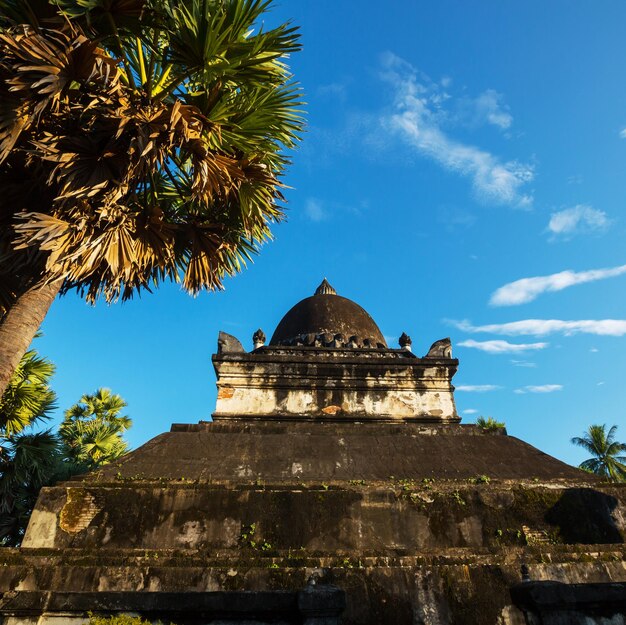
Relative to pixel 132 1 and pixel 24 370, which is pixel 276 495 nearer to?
pixel 132 1

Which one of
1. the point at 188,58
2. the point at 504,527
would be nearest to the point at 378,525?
the point at 504,527

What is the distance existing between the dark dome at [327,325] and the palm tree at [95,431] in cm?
649

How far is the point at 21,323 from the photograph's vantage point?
4895 millimetres

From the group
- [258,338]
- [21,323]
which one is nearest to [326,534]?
[21,323]

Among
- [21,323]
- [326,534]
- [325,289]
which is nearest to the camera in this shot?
[21,323]

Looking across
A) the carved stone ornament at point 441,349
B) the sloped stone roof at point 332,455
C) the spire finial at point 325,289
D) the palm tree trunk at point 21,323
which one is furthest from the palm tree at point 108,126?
the spire finial at point 325,289

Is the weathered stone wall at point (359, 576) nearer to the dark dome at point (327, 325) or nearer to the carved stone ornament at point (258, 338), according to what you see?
the dark dome at point (327, 325)

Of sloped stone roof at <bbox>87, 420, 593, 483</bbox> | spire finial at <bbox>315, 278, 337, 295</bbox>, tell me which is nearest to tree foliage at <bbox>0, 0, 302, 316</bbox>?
sloped stone roof at <bbox>87, 420, 593, 483</bbox>

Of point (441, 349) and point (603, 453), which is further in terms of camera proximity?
point (603, 453)

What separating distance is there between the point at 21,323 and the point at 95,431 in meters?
11.3

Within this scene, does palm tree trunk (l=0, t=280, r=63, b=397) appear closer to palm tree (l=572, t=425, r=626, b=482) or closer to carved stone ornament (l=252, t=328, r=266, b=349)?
carved stone ornament (l=252, t=328, r=266, b=349)

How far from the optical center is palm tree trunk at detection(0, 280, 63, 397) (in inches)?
183

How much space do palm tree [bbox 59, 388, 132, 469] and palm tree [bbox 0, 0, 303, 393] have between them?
843 cm

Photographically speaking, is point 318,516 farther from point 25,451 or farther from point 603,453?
point 603,453
